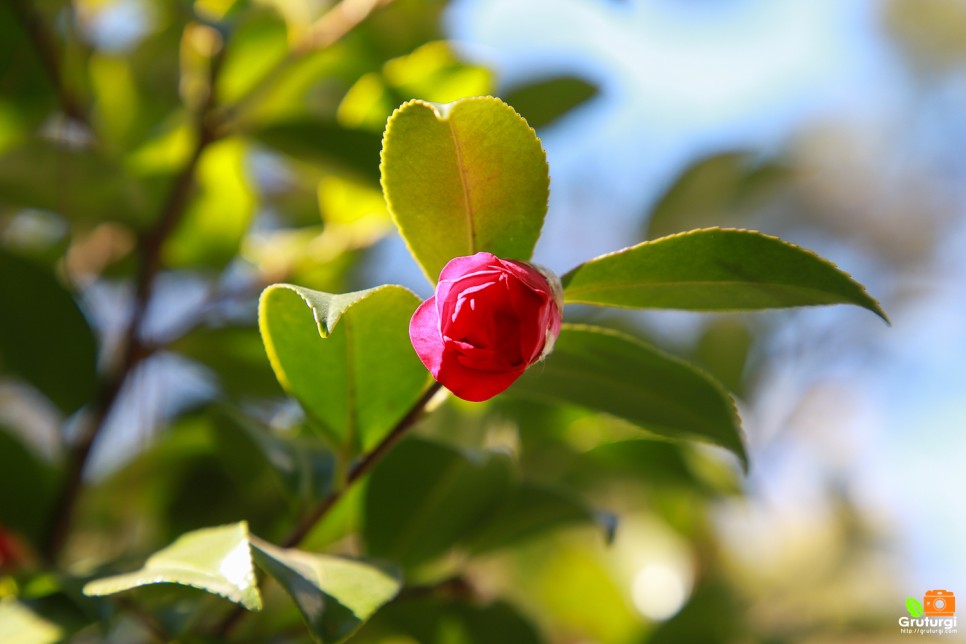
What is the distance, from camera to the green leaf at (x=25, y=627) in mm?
476

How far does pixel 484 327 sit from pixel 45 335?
22.8 inches

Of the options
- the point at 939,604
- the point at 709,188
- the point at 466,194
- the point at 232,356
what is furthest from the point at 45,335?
the point at 939,604

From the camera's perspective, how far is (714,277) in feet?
1.45

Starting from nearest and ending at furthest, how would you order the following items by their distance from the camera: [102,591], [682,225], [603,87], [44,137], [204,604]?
1. [102,591]
2. [204,604]
3. [44,137]
4. [603,87]
5. [682,225]

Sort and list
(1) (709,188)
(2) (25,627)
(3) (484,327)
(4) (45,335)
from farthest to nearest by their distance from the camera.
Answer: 1. (1) (709,188)
2. (4) (45,335)
3. (2) (25,627)
4. (3) (484,327)

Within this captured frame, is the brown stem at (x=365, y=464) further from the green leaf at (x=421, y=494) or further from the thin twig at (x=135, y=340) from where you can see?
the thin twig at (x=135, y=340)

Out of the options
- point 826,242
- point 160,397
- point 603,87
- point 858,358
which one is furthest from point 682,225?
point 826,242

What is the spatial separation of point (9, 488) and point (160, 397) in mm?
242

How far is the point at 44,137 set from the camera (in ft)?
2.71

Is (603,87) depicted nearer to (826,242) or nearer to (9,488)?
(9,488)

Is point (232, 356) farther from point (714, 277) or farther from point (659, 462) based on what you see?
point (714, 277)

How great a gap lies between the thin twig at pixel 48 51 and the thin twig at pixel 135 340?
0.13 metres

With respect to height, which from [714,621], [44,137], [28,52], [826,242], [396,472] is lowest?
[714,621]

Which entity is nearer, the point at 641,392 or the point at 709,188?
the point at 641,392
